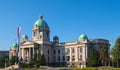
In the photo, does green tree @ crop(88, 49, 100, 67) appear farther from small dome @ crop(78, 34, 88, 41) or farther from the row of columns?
the row of columns

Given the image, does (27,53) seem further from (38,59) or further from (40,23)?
(38,59)

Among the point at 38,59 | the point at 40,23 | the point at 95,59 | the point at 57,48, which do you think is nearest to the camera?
the point at 95,59

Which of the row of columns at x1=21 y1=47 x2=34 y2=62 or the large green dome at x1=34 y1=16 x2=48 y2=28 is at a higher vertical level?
the large green dome at x1=34 y1=16 x2=48 y2=28

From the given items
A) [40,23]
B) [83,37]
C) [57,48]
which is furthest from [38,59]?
[40,23]

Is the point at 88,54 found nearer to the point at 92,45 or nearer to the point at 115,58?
the point at 92,45

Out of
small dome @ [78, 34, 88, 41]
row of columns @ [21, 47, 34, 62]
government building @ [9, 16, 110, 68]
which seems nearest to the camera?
government building @ [9, 16, 110, 68]

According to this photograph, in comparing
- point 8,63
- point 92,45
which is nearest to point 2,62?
point 8,63

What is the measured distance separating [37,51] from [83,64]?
24.1m

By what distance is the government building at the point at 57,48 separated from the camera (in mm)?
150825

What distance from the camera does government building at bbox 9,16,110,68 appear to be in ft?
495

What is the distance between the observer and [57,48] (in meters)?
163

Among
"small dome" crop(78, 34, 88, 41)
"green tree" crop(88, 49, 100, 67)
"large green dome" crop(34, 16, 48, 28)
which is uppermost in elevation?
"large green dome" crop(34, 16, 48, 28)

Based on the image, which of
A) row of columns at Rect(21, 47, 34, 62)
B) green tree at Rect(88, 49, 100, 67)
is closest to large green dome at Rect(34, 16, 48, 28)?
row of columns at Rect(21, 47, 34, 62)

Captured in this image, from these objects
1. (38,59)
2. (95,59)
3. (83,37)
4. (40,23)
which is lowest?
(95,59)
